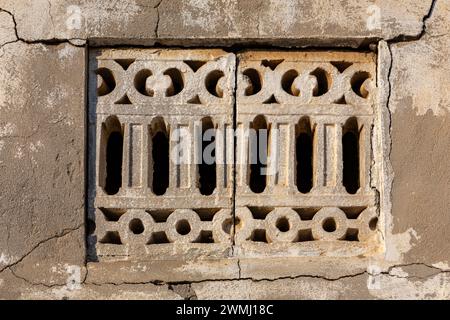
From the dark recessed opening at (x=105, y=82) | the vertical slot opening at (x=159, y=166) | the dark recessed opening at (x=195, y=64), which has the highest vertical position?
the dark recessed opening at (x=195, y=64)

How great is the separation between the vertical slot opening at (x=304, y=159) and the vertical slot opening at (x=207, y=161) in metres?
0.37

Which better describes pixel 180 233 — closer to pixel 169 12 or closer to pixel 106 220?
pixel 106 220

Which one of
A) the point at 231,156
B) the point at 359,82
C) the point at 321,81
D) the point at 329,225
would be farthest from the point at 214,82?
the point at 329,225

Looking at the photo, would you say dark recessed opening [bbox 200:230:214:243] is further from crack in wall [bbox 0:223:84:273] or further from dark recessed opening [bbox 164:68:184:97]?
dark recessed opening [bbox 164:68:184:97]

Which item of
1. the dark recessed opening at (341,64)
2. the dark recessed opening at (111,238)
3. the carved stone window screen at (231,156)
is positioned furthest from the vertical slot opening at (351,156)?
the dark recessed opening at (111,238)

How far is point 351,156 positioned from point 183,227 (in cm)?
82

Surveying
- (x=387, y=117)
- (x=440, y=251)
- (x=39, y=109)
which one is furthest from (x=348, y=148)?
(x=39, y=109)

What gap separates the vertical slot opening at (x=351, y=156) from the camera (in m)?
4.92

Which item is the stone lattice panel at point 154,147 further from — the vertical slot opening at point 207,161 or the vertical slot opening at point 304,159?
the vertical slot opening at point 304,159

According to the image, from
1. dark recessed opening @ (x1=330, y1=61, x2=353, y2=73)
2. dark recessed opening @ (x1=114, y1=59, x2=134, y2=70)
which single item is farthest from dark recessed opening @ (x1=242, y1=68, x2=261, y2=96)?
dark recessed opening @ (x1=114, y1=59, x2=134, y2=70)

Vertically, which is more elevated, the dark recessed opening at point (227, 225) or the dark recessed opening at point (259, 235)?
the dark recessed opening at point (227, 225)

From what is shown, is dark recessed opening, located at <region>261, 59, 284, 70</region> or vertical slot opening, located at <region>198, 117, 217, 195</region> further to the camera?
dark recessed opening, located at <region>261, 59, 284, 70</region>

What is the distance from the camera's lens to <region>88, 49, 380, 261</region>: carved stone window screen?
15.6 feet

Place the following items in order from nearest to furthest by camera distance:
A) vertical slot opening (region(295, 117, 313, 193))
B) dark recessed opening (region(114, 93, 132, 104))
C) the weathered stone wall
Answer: the weathered stone wall, dark recessed opening (region(114, 93, 132, 104)), vertical slot opening (region(295, 117, 313, 193))
